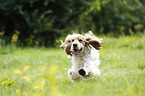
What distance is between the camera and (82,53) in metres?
3.87

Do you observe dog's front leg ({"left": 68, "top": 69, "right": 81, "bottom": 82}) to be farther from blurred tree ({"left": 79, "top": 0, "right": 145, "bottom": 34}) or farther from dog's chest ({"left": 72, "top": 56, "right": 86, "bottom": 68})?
blurred tree ({"left": 79, "top": 0, "right": 145, "bottom": 34})

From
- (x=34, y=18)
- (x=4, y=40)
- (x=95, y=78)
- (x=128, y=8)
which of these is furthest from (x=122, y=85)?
(x=128, y=8)

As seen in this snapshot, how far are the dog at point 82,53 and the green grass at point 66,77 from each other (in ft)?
0.53

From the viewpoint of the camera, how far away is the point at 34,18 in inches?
412

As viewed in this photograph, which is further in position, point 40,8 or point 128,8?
point 128,8

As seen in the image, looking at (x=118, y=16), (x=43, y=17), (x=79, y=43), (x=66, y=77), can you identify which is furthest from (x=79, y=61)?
(x=118, y=16)

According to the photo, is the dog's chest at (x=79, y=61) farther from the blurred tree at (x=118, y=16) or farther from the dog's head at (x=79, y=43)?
the blurred tree at (x=118, y=16)

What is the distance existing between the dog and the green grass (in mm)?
162

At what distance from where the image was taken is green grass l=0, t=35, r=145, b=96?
8.85 feet

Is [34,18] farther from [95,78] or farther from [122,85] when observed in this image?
[122,85]

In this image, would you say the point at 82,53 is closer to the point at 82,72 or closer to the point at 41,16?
the point at 82,72

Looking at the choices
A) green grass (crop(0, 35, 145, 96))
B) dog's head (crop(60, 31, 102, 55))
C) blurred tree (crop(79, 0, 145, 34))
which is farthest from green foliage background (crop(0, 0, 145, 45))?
blurred tree (crop(79, 0, 145, 34))

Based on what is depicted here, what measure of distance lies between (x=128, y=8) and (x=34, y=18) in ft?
43.4

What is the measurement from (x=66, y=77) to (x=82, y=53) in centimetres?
82
